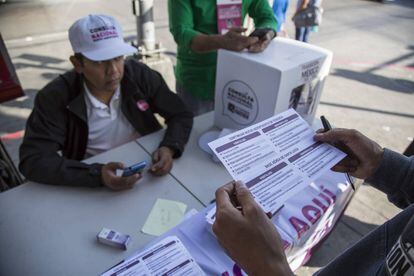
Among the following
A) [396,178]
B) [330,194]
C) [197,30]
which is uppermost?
[197,30]

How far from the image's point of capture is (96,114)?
4.82 feet

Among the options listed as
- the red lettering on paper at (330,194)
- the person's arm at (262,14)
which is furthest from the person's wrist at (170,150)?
the person's arm at (262,14)

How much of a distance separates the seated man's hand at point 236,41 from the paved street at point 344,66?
1.31 meters

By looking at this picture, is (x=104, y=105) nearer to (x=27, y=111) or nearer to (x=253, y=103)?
(x=253, y=103)

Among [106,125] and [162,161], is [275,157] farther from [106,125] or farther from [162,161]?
[106,125]

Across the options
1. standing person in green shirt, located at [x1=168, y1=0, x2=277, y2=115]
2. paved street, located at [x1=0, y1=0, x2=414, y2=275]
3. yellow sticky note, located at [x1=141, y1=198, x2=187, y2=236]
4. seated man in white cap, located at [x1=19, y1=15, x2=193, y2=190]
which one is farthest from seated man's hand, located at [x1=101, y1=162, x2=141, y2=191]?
paved street, located at [x1=0, y1=0, x2=414, y2=275]

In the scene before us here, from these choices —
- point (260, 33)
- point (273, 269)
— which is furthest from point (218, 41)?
point (273, 269)

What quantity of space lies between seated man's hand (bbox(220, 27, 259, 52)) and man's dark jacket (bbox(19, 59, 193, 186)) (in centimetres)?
42

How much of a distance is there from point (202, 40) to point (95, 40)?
475 millimetres

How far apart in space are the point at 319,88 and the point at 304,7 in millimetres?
2653

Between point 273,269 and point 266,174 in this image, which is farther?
point 266,174

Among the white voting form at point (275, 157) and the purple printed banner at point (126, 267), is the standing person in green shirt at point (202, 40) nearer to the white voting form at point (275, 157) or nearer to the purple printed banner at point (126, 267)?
the white voting form at point (275, 157)

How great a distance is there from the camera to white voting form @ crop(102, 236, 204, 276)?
0.86 metres

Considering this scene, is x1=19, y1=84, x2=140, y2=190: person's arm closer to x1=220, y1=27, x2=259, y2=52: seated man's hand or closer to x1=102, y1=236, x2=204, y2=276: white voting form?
x1=102, y1=236, x2=204, y2=276: white voting form
